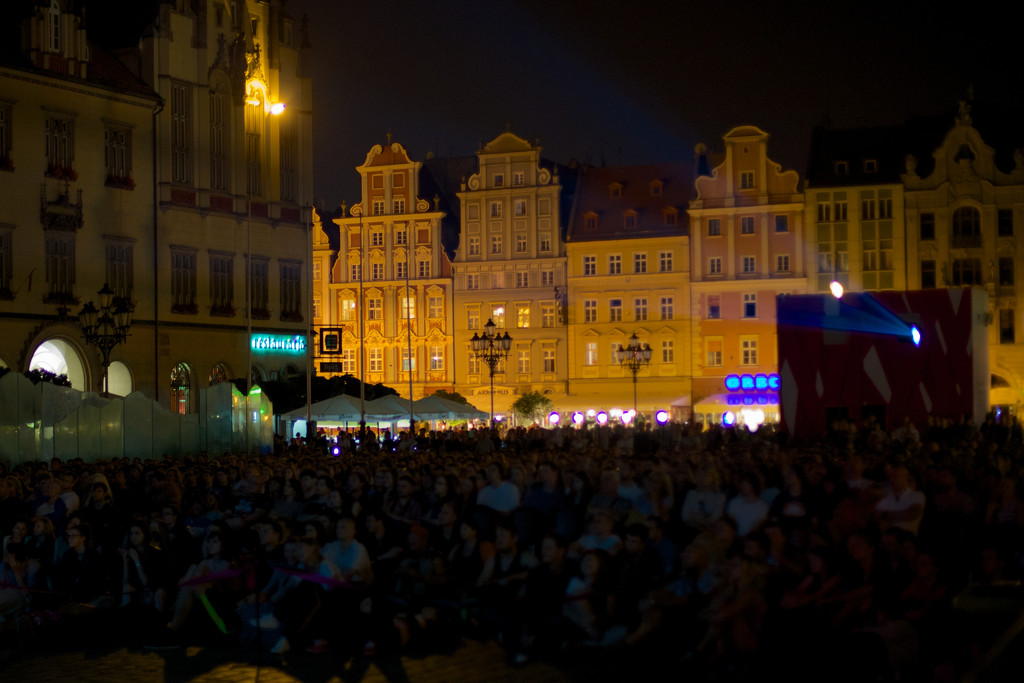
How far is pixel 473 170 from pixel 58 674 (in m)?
58.9

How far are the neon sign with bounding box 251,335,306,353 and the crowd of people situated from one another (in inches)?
1362

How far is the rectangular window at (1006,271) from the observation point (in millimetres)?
58188

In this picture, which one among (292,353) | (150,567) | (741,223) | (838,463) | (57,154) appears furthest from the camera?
(741,223)

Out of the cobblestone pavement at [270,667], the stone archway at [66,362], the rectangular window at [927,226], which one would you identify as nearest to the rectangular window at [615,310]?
the rectangular window at [927,226]

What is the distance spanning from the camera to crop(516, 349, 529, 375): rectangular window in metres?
63.6

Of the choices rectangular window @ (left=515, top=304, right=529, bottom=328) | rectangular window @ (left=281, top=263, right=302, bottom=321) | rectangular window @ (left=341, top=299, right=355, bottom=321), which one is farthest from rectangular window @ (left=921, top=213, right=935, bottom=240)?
rectangular window @ (left=281, top=263, right=302, bottom=321)

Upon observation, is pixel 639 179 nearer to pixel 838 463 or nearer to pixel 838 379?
pixel 838 379

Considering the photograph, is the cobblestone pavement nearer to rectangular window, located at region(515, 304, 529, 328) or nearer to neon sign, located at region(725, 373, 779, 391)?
neon sign, located at region(725, 373, 779, 391)

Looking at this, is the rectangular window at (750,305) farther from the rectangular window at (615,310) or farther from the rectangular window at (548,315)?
the rectangular window at (548,315)

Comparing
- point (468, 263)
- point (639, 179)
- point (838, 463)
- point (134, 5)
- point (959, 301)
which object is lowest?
point (838, 463)

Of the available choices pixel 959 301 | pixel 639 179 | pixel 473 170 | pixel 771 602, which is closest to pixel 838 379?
pixel 959 301

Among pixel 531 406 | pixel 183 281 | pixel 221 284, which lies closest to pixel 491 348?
Answer: pixel 183 281

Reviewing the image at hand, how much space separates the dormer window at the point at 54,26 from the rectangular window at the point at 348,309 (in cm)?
2411

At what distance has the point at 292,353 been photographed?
52.1 meters
